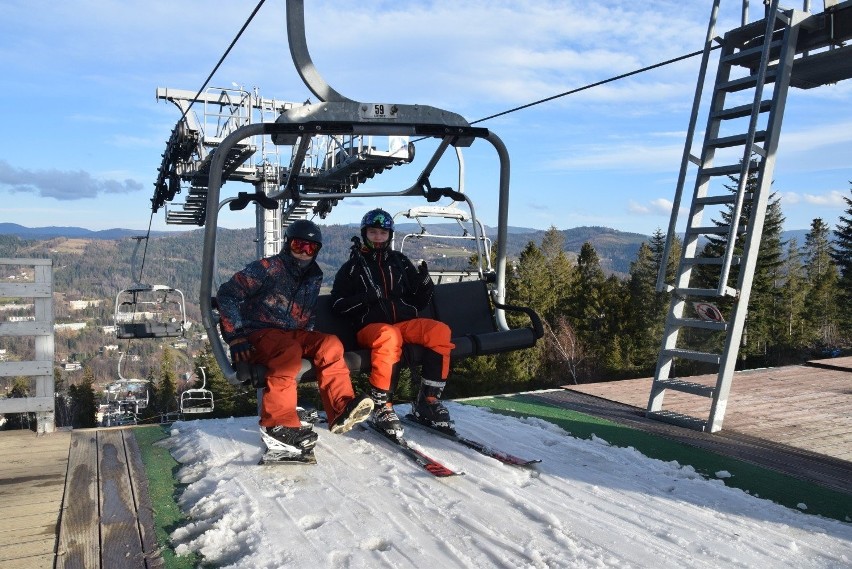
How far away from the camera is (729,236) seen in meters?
4.20

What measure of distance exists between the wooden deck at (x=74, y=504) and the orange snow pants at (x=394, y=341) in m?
1.29

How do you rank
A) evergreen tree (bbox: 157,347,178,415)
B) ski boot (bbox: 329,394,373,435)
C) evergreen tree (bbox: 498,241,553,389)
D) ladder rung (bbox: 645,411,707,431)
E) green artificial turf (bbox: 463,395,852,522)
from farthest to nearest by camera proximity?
evergreen tree (bbox: 157,347,178,415)
evergreen tree (bbox: 498,241,553,389)
ladder rung (bbox: 645,411,707,431)
ski boot (bbox: 329,394,373,435)
green artificial turf (bbox: 463,395,852,522)

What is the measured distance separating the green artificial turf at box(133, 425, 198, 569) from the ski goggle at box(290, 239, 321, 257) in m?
1.31

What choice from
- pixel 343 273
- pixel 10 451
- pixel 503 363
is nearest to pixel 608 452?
pixel 343 273

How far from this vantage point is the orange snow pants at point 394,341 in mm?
3764

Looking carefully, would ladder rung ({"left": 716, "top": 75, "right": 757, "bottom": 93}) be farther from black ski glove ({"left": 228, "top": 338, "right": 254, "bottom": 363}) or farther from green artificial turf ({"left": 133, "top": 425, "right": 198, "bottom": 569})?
green artificial turf ({"left": 133, "top": 425, "right": 198, "bottom": 569})

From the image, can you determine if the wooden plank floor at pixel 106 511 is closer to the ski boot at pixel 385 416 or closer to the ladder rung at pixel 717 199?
the ski boot at pixel 385 416

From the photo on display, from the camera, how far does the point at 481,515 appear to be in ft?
9.14

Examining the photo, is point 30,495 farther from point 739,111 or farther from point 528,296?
point 528,296

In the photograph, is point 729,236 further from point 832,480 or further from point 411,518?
point 411,518

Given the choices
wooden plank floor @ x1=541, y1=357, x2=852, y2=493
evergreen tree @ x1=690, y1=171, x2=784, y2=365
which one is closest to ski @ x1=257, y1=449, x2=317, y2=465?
wooden plank floor @ x1=541, y1=357, x2=852, y2=493

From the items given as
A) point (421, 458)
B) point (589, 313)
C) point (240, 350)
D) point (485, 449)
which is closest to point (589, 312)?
point (589, 313)

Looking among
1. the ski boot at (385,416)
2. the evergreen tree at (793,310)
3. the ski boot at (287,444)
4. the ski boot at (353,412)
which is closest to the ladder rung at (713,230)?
the ski boot at (385,416)

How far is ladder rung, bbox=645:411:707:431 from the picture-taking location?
4.43m
